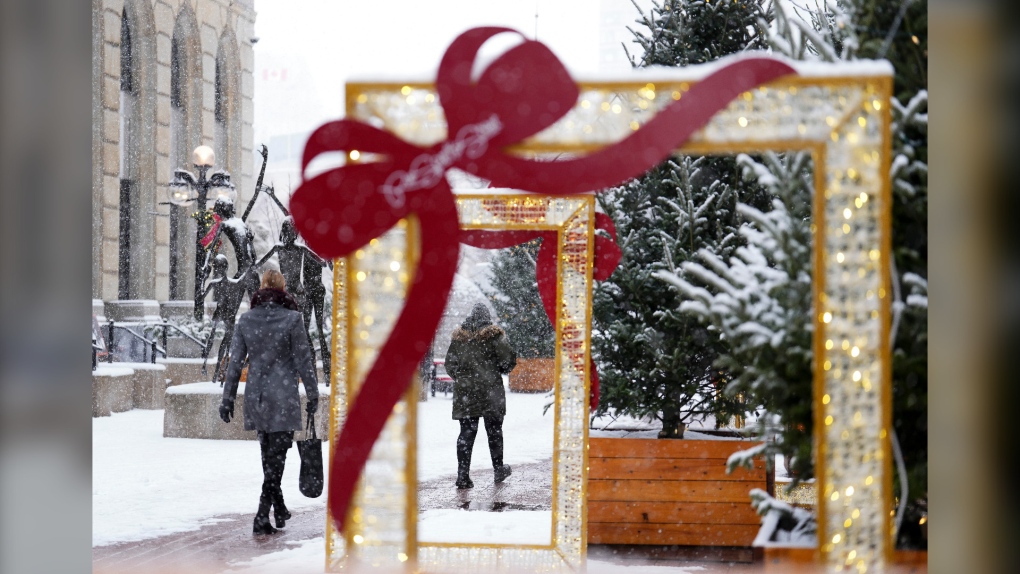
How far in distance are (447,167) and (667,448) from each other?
294 centimetres

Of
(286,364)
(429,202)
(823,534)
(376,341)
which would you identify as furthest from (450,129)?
(286,364)

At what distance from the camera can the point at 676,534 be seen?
5.77m

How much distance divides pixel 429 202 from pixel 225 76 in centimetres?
1918

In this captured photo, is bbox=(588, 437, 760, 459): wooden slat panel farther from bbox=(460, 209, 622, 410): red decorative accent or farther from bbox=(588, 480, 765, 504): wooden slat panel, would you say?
bbox=(460, 209, 622, 410): red decorative accent

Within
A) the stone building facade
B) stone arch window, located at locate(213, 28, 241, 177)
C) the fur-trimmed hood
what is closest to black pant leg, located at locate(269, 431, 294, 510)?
the fur-trimmed hood

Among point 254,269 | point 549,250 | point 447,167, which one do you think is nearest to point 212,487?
point 254,269

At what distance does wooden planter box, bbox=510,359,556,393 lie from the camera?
17.6 metres

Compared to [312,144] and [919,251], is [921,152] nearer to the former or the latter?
[919,251]

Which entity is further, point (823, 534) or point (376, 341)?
point (376, 341)

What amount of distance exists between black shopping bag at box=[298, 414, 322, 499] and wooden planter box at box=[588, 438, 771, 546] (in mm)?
1655

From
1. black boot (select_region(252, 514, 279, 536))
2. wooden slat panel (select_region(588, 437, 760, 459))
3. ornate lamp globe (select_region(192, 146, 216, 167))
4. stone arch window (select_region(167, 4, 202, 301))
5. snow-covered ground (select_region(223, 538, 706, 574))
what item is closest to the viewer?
snow-covered ground (select_region(223, 538, 706, 574))

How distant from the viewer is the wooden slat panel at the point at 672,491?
573 cm
